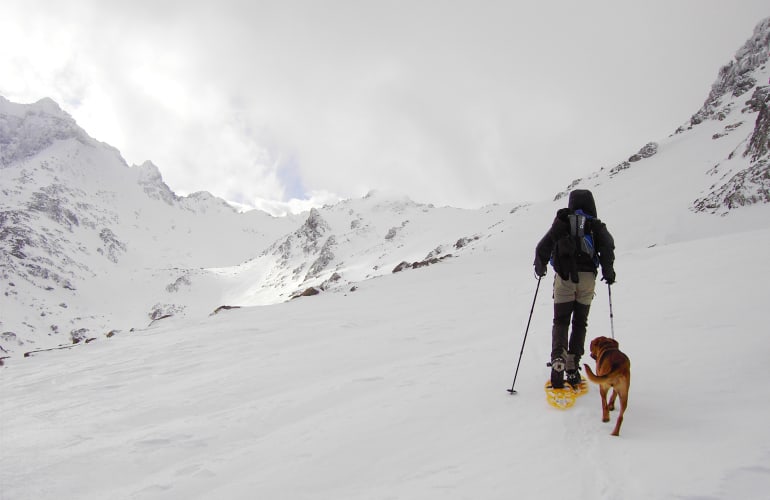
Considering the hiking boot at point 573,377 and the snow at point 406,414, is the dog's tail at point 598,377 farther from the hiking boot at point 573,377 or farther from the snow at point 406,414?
the hiking boot at point 573,377

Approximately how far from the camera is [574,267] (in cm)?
509

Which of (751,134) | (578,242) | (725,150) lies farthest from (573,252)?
(725,150)

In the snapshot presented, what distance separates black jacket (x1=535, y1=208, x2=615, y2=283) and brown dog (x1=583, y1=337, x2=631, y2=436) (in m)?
1.05

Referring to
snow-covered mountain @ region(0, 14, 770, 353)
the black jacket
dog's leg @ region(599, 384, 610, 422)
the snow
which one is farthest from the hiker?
snow-covered mountain @ region(0, 14, 770, 353)

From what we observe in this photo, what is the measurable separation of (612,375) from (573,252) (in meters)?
1.63

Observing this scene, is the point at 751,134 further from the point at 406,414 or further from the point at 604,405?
the point at 406,414

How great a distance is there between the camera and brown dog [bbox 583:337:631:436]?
397 centimetres

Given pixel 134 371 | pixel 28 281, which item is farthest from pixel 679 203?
pixel 28 281

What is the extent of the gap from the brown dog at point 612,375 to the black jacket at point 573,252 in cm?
105

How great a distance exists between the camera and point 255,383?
695 centimetres

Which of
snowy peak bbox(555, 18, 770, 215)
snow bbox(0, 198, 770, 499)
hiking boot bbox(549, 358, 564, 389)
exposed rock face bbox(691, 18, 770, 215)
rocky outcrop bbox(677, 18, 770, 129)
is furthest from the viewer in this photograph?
rocky outcrop bbox(677, 18, 770, 129)

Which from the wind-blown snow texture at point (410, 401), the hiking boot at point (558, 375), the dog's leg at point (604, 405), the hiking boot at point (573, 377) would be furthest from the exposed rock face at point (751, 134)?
the dog's leg at point (604, 405)

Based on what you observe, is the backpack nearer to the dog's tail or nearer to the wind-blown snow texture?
the dog's tail

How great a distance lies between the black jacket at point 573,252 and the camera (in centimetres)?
511
